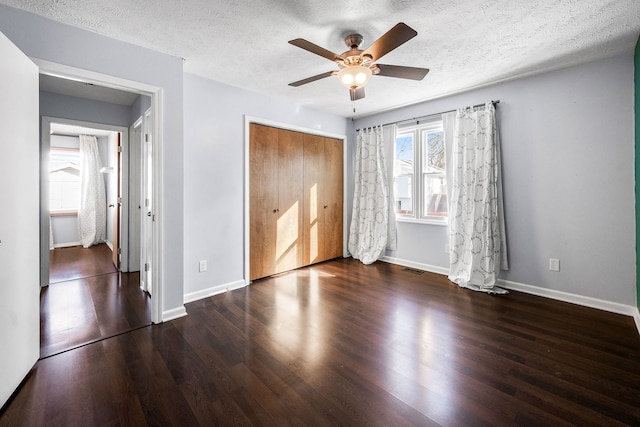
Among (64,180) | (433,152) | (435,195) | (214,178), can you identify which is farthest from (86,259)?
(433,152)

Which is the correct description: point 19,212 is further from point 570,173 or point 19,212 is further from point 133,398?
point 570,173

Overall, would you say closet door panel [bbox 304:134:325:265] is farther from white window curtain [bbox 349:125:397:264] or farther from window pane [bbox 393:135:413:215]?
window pane [bbox 393:135:413:215]

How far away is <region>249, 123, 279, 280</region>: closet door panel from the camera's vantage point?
11.7ft

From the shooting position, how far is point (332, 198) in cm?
466

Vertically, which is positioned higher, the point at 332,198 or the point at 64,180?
the point at 64,180

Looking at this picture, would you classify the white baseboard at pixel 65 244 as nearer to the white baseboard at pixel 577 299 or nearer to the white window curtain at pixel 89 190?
the white window curtain at pixel 89 190

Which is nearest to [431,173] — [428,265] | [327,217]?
[428,265]

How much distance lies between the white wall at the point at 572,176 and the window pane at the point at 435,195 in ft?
2.54

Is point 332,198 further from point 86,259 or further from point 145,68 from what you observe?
point 86,259

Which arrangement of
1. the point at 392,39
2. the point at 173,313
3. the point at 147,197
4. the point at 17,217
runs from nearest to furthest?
1. the point at 17,217
2. the point at 392,39
3. the point at 173,313
4. the point at 147,197

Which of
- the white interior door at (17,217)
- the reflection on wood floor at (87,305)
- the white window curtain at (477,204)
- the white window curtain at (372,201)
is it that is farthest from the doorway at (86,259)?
the white window curtain at (477,204)

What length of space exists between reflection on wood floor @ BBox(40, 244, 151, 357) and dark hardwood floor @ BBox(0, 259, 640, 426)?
8.5 inches

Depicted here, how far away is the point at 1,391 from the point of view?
1.46m

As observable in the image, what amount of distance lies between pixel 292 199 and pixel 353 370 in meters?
2.61
